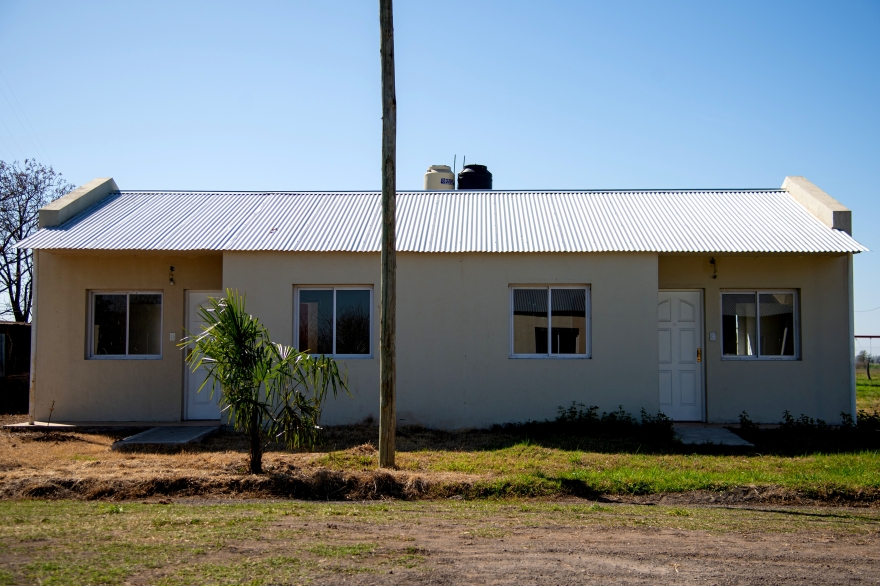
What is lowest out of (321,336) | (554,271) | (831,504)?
(831,504)

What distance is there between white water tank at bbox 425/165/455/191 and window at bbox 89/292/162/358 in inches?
279

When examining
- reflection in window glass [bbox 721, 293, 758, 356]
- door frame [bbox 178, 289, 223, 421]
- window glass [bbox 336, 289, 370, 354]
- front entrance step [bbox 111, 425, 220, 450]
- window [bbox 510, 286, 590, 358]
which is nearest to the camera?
front entrance step [bbox 111, 425, 220, 450]

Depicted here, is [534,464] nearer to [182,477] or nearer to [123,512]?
[182,477]

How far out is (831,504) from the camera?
27.0 ft

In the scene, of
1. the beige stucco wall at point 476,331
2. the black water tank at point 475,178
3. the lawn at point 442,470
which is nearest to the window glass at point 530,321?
the beige stucco wall at point 476,331

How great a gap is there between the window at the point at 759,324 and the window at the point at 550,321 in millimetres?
2814

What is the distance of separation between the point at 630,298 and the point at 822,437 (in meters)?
3.65

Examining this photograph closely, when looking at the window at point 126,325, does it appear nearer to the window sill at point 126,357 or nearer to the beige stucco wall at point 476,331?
the window sill at point 126,357

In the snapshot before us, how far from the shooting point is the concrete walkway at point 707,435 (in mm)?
11297

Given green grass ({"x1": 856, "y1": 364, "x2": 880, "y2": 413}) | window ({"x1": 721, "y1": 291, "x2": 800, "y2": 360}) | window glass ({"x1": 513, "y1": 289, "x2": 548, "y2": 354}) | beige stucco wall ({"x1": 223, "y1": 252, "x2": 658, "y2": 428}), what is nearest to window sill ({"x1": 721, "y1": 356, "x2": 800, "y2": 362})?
window ({"x1": 721, "y1": 291, "x2": 800, "y2": 360})

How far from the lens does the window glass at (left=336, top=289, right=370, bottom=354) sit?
13109mm

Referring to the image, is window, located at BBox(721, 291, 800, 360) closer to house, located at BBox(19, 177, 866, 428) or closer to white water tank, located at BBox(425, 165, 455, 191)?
house, located at BBox(19, 177, 866, 428)

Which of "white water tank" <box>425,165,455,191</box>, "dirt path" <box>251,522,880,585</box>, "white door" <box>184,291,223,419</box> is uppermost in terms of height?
"white water tank" <box>425,165,455,191</box>

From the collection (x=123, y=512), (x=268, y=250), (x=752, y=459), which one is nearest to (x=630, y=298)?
(x=752, y=459)
